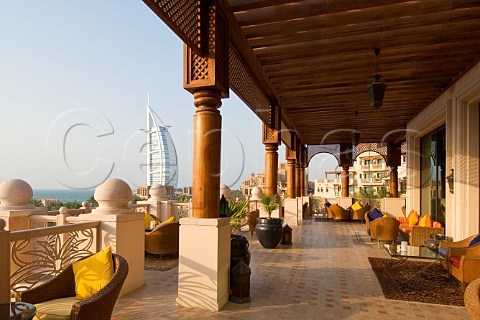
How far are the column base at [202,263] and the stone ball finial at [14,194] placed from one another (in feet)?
10.1

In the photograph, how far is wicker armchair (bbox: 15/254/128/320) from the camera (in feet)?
7.45

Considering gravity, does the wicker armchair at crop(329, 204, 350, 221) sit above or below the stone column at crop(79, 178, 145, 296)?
below

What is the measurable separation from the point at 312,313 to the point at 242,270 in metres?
0.90

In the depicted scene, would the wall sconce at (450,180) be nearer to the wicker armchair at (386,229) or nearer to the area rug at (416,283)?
the wicker armchair at (386,229)

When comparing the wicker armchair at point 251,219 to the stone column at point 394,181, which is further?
the stone column at point 394,181

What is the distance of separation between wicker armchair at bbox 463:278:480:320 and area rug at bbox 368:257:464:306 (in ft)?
6.20

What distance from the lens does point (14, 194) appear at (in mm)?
5012

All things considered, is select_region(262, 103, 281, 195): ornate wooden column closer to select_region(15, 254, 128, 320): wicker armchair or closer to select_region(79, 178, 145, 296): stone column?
select_region(79, 178, 145, 296): stone column

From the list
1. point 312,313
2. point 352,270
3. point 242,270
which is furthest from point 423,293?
point 242,270

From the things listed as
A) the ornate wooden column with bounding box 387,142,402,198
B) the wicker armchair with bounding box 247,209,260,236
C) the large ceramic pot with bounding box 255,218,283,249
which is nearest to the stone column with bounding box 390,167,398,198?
the ornate wooden column with bounding box 387,142,402,198

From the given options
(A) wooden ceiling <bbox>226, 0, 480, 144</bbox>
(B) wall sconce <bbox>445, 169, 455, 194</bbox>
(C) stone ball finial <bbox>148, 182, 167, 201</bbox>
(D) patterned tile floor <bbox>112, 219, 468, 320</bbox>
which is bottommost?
(D) patterned tile floor <bbox>112, 219, 468, 320</bbox>

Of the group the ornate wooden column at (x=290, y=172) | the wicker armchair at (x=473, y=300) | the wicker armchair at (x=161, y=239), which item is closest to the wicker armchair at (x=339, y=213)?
the ornate wooden column at (x=290, y=172)

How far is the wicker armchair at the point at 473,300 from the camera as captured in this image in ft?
7.15

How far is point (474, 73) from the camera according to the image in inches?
211
